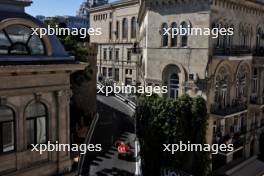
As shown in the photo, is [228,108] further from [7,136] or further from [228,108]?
[7,136]

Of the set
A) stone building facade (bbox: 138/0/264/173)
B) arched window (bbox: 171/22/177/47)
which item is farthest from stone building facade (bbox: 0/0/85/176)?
arched window (bbox: 171/22/177/47)

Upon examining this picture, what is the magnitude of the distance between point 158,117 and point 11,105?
44.6 ft

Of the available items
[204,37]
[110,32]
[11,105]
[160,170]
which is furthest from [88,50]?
[11,105]

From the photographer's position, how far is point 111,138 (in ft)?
91.0

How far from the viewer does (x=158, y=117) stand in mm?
24234

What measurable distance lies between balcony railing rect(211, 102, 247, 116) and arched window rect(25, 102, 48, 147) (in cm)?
1679

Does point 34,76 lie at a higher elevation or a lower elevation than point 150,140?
higher

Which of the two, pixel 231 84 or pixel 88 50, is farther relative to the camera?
pixel 88 50

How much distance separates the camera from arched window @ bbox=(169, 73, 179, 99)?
27.7 meters

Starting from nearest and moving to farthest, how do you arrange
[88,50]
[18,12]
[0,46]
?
[0,46], [18,12], [88,50]

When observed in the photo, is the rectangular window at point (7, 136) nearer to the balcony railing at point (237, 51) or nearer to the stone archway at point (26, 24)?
the stone archway at point (26, 24)

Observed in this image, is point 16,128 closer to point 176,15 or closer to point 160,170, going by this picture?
point 160,170

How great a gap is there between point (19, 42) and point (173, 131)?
1391cm

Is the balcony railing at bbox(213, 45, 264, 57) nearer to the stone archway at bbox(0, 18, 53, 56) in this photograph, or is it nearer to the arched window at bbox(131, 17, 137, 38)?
the stone archway at bbox(0, 18, 53, 56)
